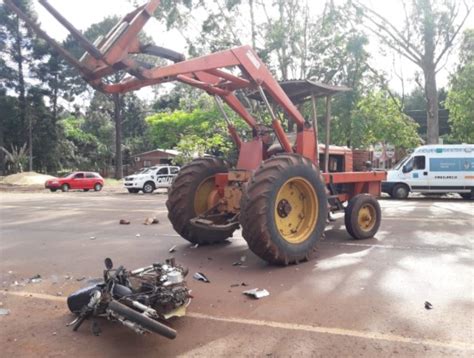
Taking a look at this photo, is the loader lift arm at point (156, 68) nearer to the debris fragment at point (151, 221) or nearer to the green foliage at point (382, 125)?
the debris fragment at point (151, 221)

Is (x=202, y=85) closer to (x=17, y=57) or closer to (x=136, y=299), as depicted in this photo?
(x=136, y=299)

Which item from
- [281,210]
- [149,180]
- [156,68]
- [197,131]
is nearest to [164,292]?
[281,210]

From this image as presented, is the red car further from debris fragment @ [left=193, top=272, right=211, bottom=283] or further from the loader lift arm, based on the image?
debris fragment @ [left=193, top=272, right=211, bottom=283]

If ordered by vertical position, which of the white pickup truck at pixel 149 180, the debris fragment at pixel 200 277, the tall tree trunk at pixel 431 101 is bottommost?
the debris fragment at pixel 200 277

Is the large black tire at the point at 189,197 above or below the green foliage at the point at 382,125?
below

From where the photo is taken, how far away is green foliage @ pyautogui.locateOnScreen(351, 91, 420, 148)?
948 inches

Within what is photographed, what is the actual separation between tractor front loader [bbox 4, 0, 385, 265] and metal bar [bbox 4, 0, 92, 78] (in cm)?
2

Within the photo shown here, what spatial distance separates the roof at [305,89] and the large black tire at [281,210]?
189 cm

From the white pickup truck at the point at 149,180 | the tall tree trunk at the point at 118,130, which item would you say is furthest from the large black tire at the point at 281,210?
the tall tree trunk at the point at 118,130

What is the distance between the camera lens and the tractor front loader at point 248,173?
19.9ft

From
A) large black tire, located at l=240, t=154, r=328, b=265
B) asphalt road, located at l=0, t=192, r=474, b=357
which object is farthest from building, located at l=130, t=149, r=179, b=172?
large black tire, located at l=240, t=154, r=328, b=265

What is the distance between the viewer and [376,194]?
9789 mm

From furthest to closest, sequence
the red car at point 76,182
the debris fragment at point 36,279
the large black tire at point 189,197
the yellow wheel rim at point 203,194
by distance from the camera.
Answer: the red car at point 76,182 < the yellow wheel rim at point 203,194 < the large black tire at point 189,197 < the debris fragment at point 36,279

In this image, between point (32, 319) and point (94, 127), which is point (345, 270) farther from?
point (94, 127)
